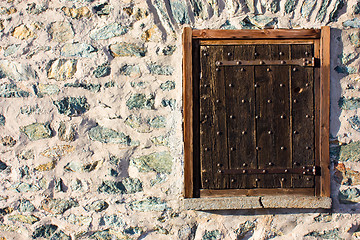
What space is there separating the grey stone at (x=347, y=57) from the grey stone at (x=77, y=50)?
1.78m

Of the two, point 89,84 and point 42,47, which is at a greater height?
point 42,47

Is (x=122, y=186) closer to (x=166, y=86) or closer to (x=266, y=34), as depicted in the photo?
(x=166, y=86)

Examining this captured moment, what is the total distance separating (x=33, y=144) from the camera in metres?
2.84

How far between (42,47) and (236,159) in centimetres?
162

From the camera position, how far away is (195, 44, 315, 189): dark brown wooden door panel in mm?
2777

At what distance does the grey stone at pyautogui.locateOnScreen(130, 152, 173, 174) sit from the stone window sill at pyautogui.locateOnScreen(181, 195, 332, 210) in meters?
0.30

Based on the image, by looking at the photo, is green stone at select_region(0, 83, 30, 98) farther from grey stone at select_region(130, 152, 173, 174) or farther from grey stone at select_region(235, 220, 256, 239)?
grey stone at select_region(235, 220, 256, 239)

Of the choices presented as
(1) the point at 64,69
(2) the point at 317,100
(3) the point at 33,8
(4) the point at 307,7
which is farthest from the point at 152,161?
(4) the point at 307,7

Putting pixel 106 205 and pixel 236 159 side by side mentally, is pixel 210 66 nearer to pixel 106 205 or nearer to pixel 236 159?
pixel 236 159

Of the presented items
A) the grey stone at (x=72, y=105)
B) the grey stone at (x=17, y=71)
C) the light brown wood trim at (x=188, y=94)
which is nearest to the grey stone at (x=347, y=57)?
the light brown wood trim at (x=188, y=94)

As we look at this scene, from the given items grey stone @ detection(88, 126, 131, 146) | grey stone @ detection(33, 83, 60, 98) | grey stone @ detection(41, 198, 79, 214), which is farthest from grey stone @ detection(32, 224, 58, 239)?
grey stone @ detection(33, 83, 60, 98)

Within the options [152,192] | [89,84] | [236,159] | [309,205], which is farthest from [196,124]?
[309,205]

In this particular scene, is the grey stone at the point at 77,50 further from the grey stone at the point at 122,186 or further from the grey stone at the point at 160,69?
the grey stone at the point at 122,186

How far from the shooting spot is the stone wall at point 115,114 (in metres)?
2.82
